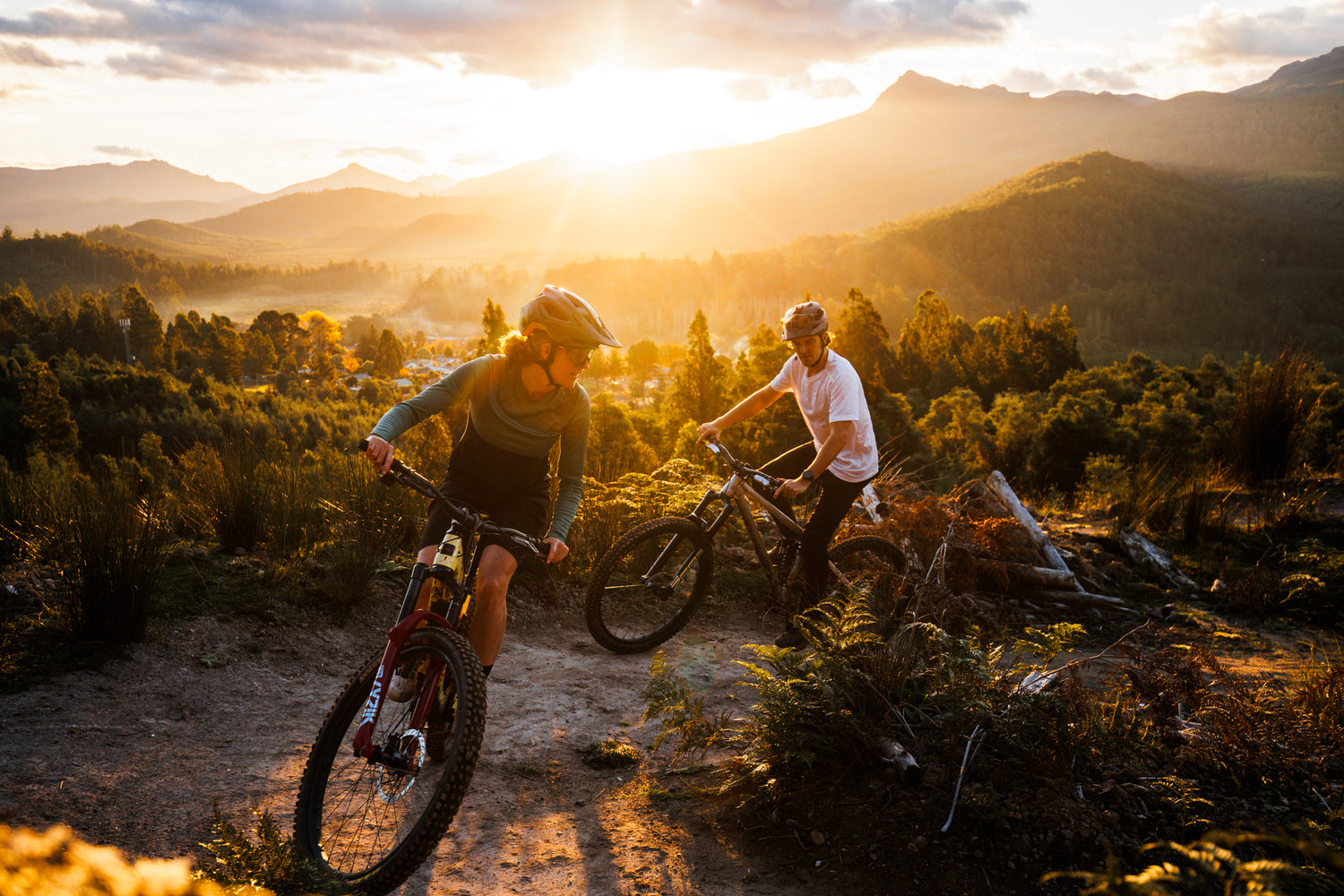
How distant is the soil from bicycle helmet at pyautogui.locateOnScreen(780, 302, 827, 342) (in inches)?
97.0

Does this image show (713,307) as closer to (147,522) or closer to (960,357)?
(960,357)

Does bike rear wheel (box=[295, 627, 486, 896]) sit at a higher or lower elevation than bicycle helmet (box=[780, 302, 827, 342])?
lower

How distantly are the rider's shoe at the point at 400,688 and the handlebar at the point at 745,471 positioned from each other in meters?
2.89

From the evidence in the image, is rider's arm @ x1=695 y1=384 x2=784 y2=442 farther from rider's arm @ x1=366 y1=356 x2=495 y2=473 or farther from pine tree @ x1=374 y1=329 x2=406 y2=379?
pine tree @ x1=374 y1=329 x2=406 y2=379

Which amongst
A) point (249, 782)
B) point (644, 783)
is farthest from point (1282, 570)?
point (249, 782)

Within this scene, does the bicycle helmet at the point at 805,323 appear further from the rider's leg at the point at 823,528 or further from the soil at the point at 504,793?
the soil at the point at 504,793

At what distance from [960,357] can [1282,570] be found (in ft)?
201

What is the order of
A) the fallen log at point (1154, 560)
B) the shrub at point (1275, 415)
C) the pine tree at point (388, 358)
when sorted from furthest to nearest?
the pine tree at point (388, 358), the shrub at point (1275, 415), the fallen log at point (1154, 560)

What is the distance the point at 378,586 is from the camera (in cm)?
548

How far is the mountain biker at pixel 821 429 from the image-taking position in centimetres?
496

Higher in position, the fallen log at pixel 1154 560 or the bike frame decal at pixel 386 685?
the bike frame decal at pixel 386 685

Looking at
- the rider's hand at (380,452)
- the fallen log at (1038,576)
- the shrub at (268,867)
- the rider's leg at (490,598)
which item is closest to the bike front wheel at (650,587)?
the rider's leg at (490,598)

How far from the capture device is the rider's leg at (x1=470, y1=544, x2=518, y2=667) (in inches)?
130

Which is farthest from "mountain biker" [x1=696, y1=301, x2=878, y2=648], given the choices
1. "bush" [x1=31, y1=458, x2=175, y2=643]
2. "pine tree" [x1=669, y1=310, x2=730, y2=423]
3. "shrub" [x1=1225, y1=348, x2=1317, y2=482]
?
"pine tree" [x1=669, y1=310, x2=730, y2=423]
